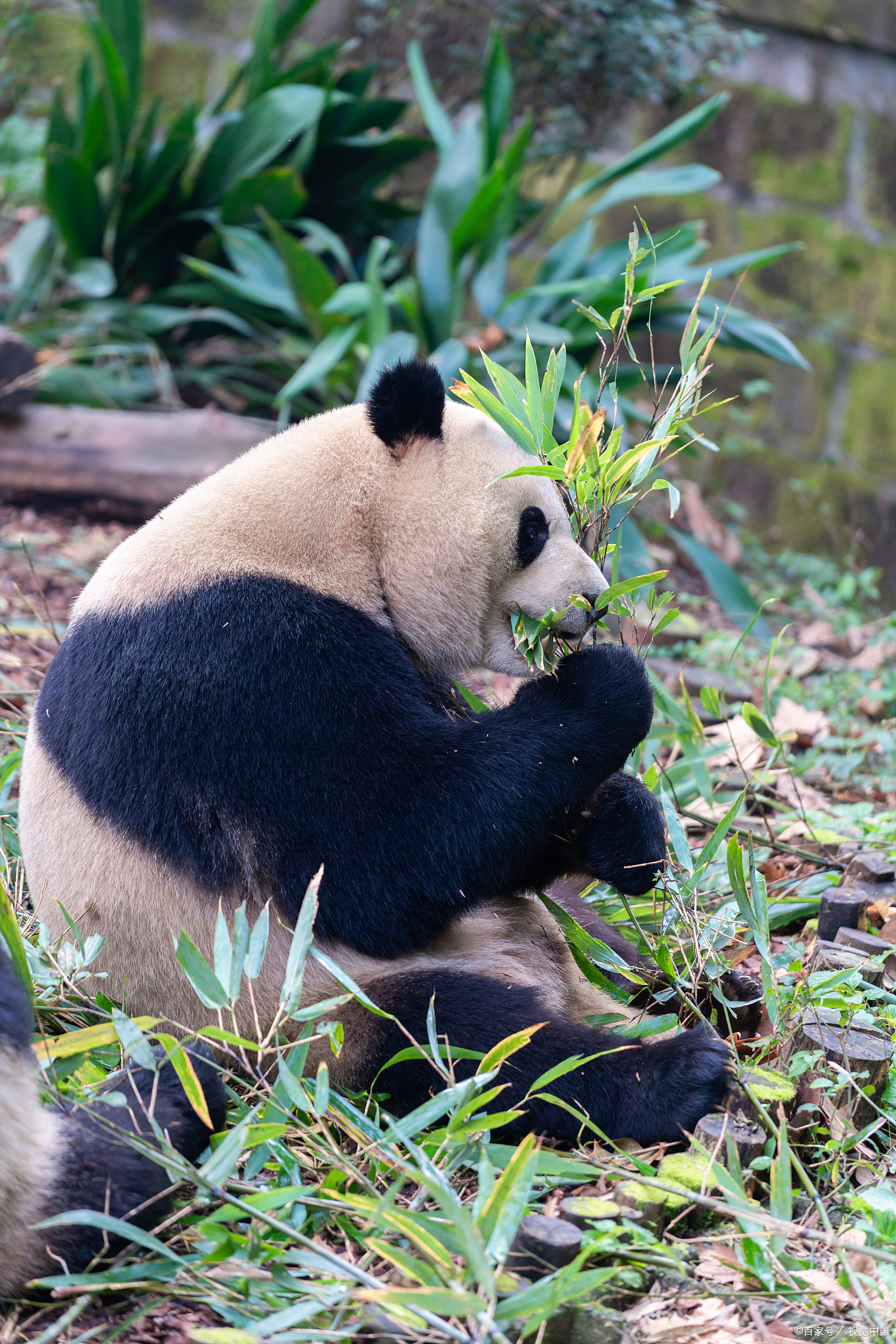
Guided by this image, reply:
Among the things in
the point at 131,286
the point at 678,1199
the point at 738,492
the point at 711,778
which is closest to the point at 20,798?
the point at 678,1199

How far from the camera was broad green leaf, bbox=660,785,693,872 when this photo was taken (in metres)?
2.37

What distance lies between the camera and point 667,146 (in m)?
5.39

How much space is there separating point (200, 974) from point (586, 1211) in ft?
2.14

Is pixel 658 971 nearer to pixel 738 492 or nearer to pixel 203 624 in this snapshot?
pixel 203 624

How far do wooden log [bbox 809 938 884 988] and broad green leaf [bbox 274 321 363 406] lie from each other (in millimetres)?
3192

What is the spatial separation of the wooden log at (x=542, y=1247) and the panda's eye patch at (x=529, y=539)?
49.4 inches

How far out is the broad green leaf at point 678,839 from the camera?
237 cm

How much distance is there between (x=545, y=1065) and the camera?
6.38 ft

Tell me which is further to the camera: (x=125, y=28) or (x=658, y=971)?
(x=125, y=28)

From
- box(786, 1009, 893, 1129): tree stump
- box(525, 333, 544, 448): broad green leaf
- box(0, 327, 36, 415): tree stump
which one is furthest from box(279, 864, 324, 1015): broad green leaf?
box(0, 327, 36, 415): tree stump

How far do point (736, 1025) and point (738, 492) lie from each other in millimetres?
4768

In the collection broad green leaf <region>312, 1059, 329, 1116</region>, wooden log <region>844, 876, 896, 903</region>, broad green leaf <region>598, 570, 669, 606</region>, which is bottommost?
wooden log <region>844, 876, 896, 903</region>

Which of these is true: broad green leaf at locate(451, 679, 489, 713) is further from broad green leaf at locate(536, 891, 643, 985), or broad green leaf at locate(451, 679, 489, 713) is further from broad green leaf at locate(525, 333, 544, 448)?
broad green leaf at locate(525, 333, 544, 448)

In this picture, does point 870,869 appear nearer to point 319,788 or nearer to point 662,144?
point 319,788
